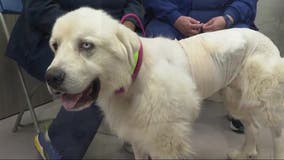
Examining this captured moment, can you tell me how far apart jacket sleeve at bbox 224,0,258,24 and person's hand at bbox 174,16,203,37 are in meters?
0.19

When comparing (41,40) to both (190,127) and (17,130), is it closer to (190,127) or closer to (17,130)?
(17,130)

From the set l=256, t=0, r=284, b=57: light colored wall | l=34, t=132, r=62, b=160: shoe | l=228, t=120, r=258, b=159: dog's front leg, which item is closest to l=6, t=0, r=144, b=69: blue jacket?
l=34, t=132, r=62, b=160: shoe

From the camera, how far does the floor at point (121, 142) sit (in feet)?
6.82

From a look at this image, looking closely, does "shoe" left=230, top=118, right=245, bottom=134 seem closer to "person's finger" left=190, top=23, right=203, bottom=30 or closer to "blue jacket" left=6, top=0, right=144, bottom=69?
"person's finger" left=190, top=23, right=203, bottom=30

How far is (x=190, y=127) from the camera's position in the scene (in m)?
1.50

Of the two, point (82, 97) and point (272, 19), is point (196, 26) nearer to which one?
point (82, 97)

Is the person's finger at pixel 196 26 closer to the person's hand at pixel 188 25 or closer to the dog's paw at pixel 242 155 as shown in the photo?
the person's hand at pixel 188 25

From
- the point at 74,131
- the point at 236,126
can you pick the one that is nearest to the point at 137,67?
the point at 74,131

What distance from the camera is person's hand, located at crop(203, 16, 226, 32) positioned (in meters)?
1.97

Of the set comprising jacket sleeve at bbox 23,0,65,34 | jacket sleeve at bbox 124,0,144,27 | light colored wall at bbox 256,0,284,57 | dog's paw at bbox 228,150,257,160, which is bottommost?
dog's paw at bbox 228,150,257,160

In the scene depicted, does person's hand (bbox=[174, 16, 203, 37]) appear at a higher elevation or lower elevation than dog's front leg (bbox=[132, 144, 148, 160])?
higher

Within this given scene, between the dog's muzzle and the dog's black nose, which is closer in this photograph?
the dog's black nose

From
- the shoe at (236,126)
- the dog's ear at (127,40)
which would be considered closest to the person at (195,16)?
the shoe at (236,126)

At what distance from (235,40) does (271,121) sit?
0.42 meters
